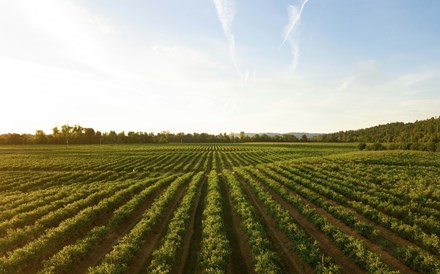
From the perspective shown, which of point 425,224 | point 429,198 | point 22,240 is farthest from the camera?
point 429,198

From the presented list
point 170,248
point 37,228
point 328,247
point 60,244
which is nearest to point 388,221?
point 328,247

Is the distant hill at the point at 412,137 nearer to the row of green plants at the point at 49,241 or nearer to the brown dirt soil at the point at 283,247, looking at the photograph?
the brown dirt soil at the point at 283,247

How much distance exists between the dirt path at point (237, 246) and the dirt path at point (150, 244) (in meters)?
4.52

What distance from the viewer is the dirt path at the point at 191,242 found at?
13097 mm

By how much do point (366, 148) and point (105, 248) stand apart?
88.7 m

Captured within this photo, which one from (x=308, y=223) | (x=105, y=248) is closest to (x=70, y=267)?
(x=105, y=248)

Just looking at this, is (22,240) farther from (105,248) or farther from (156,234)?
(156,234)

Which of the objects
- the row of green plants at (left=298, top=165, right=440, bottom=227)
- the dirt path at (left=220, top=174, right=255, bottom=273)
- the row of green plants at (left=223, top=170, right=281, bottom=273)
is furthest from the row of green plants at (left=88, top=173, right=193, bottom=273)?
the row of green plants at (left=298, top=165, right=440, bottom=227)

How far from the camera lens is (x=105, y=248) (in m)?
15.0

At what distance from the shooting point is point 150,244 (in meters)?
15.4

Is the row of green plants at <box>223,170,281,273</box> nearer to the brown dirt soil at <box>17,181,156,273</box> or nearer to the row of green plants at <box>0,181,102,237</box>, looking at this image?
the brown dirt soil at <box>17,181,156,273</box>

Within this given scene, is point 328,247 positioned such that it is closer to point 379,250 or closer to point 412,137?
point 379,250

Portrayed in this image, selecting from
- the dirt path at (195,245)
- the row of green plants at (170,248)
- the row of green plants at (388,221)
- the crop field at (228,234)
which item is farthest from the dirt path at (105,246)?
the row of green plants at (388,221)

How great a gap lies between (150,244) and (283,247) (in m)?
8.22
